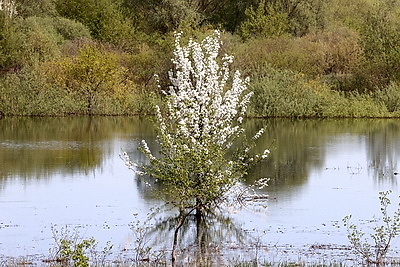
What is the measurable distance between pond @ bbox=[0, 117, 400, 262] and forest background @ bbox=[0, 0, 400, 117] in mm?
7177

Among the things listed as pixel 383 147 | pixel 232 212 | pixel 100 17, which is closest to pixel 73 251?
pixel 232 212

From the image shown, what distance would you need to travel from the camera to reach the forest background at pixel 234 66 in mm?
36000

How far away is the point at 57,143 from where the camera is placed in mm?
24859

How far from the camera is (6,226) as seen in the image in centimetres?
1288

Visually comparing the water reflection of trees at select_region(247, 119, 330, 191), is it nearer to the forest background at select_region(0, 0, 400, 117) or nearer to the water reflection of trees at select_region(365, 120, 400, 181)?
the water reflection of trees at select_region(365, 120, 400, 181)

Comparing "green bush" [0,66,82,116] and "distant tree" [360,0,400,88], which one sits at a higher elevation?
"distant tree" [360,0,400,88]

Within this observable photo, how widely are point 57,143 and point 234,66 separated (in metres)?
16.6

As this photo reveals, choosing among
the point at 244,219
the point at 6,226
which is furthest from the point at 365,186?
the point at 6,226

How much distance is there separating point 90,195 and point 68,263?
586 cm

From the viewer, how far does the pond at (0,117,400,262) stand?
12.1m

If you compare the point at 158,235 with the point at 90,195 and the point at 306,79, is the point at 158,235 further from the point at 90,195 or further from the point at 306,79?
the point at 306,79

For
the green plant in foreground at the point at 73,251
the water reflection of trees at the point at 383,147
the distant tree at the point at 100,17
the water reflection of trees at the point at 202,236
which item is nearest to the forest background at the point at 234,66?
the distant tree at the point at 100,17

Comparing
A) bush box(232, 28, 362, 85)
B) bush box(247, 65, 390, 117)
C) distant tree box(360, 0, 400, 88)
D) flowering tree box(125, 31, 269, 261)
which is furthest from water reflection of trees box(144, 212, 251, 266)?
distant tree box(360, 0, 400, 88)

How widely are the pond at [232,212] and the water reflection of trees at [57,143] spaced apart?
3 centimetres
